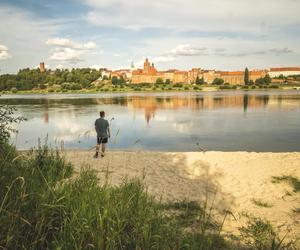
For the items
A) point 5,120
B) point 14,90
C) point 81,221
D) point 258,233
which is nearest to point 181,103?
point 5,120

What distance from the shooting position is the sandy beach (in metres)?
8.20

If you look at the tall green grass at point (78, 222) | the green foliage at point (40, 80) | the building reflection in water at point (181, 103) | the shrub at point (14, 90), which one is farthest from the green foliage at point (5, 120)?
the green foliage at point (40, 80)

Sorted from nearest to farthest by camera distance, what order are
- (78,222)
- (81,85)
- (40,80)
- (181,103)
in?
1. (78,222)
2. (181,103)
3. (81,85)
4. (40,80)

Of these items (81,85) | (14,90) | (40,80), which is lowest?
(14,90)

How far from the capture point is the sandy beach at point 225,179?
820 centimetres

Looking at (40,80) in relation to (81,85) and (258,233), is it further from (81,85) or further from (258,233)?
(258,233)

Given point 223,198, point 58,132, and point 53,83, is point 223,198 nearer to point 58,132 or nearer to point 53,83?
point 58,132

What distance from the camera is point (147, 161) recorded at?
14250mm

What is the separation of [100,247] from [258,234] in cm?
377

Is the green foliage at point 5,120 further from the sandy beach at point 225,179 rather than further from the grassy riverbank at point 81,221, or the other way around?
the grassy riverbank at point 81,221

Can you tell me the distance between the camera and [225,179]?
11.4 m

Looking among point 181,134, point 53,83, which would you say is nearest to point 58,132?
point 181,134

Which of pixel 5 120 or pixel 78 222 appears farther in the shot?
pixel 5 120

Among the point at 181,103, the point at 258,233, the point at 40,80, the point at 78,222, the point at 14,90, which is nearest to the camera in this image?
the point at 78,222
